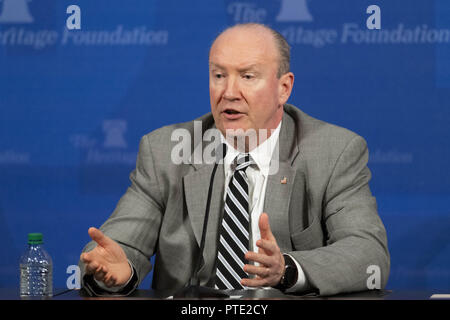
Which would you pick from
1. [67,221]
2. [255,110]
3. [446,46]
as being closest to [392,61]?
[446,46]

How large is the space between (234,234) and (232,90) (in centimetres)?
53

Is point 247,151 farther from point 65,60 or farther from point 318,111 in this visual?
point 65,60

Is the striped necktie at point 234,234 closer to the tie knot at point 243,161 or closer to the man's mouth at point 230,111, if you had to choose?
the tie knot at point 243,161

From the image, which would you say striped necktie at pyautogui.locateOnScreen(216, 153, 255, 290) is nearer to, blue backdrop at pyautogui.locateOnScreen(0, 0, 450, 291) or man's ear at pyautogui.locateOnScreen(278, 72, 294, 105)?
man's ear at pyautogui.locateOnScreen(278, 72, 294, 105)

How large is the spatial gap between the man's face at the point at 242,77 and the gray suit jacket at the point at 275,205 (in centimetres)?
16

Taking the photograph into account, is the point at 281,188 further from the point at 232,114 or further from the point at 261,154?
the point at 232,114

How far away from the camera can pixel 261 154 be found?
2617 mm

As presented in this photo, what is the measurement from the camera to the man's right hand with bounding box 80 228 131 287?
2.03m

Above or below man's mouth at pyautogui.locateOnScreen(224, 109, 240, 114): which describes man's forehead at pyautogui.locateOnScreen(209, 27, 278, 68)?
above

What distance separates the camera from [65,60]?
3.55 metres

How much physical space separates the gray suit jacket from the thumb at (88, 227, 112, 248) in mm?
222

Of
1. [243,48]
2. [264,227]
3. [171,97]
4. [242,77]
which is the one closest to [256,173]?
[242,77]

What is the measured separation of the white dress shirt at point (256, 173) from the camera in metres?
2.50

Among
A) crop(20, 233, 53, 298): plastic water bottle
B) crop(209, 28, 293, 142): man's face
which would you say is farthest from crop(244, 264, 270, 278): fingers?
crop(209, 28, 293, 142): man's face
